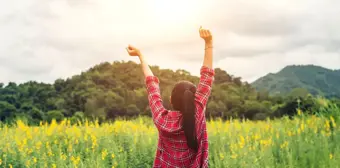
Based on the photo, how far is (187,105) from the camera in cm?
351

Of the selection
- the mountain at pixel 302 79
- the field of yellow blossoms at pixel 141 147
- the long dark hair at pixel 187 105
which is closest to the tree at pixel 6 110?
the field of yellow blossoms at pixel 141 147

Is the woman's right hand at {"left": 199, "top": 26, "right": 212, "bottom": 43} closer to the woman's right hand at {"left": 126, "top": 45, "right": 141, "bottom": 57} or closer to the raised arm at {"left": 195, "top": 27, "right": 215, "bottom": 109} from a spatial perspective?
the raised arm at {"left": 195, "top": 27, "right": 215, "bottom": 109}

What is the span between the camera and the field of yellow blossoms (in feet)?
21.7

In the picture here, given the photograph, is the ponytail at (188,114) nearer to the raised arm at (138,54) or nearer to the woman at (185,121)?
the woman at (185,121)

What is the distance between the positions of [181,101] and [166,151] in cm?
45

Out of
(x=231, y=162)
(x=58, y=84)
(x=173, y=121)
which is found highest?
(x=58, y=84)

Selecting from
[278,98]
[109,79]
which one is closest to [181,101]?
[278,98]

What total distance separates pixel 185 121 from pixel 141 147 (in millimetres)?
4651

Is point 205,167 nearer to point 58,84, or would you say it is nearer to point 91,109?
point 91,109

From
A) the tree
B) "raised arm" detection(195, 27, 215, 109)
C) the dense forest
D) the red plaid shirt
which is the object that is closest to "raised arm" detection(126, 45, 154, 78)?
the red plaid shirt

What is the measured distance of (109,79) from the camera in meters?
24.6

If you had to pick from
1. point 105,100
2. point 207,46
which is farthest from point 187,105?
point 105,100

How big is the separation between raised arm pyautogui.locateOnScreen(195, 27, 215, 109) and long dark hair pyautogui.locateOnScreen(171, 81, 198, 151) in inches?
3.0

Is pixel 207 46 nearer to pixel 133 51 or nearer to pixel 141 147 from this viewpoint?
pixel 133 51
